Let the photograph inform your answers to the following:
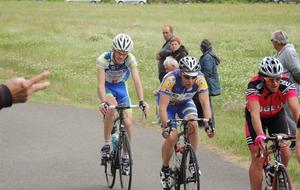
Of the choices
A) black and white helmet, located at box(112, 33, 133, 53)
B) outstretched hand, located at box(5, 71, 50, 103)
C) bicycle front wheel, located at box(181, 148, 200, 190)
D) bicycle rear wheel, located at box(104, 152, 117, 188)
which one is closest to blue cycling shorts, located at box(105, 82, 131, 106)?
black and white helmet, located at box(112, 33, 133, 53)

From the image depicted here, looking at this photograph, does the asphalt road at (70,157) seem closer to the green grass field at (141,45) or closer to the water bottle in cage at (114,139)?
the water bottle in cage at (114,139)

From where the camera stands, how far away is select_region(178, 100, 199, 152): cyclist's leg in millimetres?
9273

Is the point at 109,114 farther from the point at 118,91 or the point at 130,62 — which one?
the point at 130,62

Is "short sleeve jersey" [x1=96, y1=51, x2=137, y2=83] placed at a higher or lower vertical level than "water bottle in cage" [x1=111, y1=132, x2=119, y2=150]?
higher

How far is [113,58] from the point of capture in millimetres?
10609

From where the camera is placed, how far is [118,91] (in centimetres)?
1080

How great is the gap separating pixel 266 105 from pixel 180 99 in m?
1.45

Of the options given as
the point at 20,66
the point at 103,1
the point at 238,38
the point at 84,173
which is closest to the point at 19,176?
the point at 84,173

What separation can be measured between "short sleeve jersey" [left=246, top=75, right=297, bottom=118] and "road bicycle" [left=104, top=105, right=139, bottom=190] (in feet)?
6.85

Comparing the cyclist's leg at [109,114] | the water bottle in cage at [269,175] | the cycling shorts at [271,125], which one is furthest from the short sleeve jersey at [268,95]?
the cyclist's leg at [109,114]

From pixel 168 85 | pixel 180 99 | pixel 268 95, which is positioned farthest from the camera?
pixel 180 99

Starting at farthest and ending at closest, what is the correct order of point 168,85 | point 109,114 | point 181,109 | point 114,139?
point 114,139 < point 109,114 < point 181,109 < point 168,85

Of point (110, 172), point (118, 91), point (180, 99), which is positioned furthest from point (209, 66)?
point (180, 99)

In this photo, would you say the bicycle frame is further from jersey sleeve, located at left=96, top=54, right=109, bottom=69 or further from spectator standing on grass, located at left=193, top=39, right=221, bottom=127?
spectator standing on grass, located at left=193, top=39, right=221, bottom=127
